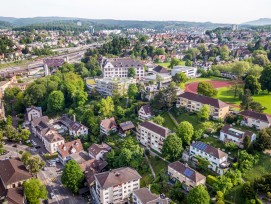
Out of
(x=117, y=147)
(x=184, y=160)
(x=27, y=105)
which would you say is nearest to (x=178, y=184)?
(x=184, y=160)

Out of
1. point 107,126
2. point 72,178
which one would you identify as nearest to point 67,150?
point 107,126

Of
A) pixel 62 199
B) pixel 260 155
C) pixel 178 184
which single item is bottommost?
pixel 62 199

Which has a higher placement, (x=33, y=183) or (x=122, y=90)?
(x=122, y=90)

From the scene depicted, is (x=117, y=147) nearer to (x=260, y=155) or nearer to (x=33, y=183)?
(x=33, y=183)

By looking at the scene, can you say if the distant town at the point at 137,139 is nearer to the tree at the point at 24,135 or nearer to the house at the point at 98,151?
the house at the point at 98,151

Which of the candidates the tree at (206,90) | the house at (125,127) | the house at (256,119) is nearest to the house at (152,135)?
the house at (125,127)

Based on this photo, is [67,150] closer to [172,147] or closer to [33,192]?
[33,192]
